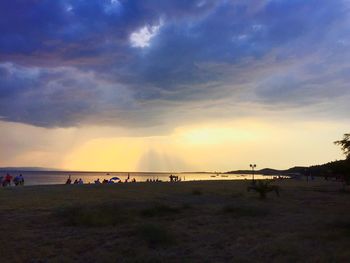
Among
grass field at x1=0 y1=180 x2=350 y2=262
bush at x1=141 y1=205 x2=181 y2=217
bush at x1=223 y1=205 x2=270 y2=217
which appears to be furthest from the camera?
bush at x1=223 y1=205 x2=270 y2=217

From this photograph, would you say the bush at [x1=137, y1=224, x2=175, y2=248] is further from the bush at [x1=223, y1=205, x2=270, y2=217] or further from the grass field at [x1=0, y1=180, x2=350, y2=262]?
the bush at [x1=223, y1=205, x2=270, y2=217]

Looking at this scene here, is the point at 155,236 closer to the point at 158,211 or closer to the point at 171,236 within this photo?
the point at 171,236

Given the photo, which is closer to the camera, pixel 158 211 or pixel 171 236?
pixel 171 236

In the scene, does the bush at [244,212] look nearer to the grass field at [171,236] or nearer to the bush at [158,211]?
the grass field at [171,236]

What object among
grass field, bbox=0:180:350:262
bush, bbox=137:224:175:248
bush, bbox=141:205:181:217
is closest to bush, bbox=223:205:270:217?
grass field, bbox=0:180:350:262

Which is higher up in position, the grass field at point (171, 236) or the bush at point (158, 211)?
the bush at point (158, 211)

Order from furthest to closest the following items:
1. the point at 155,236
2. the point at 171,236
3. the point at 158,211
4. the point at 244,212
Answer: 1. the point at 158,211
2. the point at 244,212
3. the point at 171,236
4. the point at 155,236

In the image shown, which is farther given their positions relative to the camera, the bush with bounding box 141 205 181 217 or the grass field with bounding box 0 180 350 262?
the bush with bounding box 141 205 181 217

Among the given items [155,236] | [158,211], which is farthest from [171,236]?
[158,211]

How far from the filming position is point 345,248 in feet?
34.4

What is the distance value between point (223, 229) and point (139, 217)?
378 centimetres

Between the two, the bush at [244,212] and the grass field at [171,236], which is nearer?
the grass field at [171,236]

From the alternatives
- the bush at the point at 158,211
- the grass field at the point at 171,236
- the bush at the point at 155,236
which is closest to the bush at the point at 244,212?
the grass field at the point at 171,236

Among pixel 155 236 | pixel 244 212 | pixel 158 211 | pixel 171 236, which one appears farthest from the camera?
pixel 158 211
